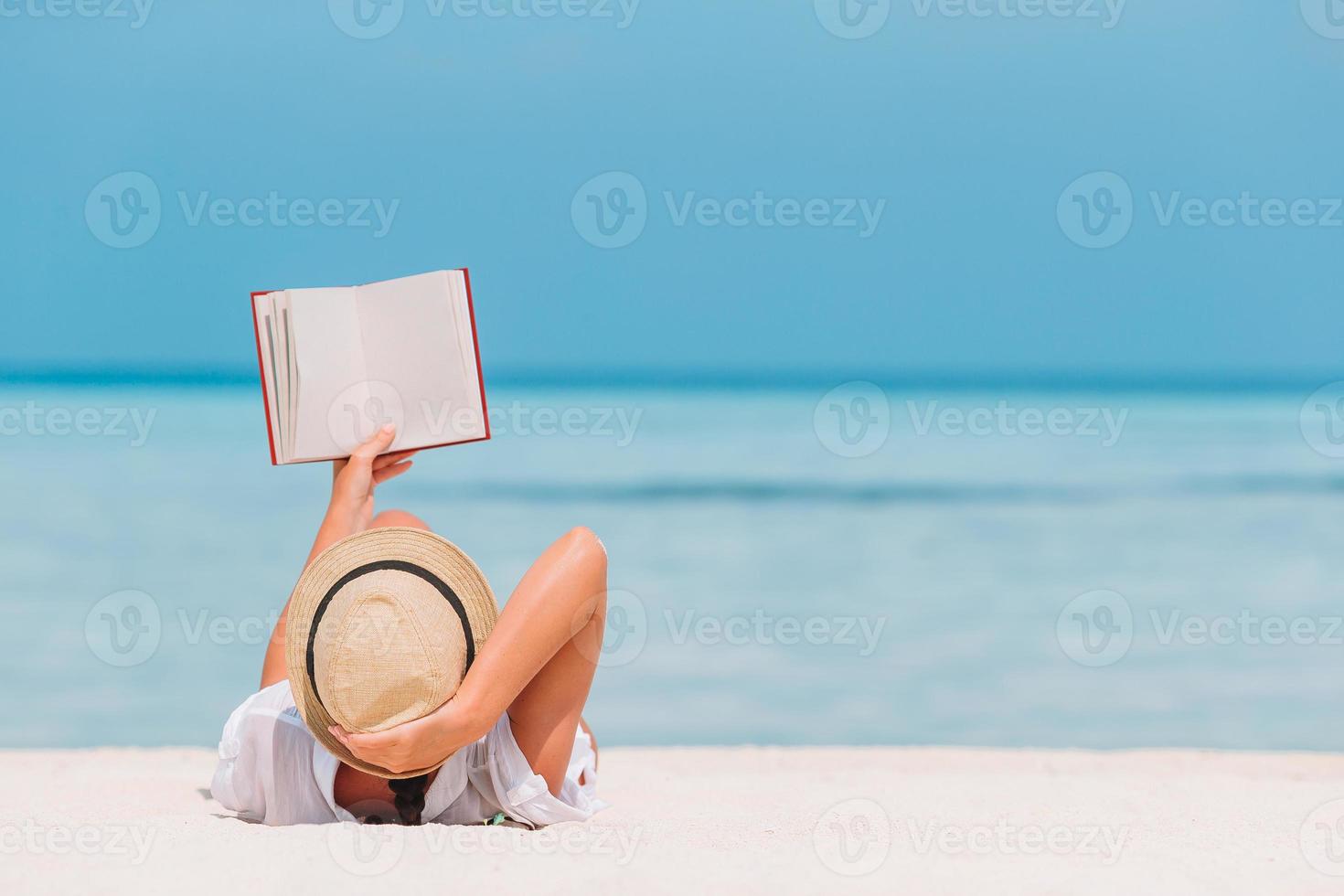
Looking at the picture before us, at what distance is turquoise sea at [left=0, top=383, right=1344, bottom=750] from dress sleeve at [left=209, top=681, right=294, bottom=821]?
1403mm

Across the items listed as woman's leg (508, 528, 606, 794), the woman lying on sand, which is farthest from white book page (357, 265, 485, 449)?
woman's leg (508, 528, 606, 794)

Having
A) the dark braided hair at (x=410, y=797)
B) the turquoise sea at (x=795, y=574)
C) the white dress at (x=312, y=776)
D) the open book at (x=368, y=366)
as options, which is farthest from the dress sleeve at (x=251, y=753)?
the turquoise sea at (x=795, y=574)

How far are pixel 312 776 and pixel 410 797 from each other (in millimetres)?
179

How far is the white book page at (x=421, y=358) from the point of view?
253cm

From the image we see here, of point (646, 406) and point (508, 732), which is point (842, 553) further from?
point (646, 406)

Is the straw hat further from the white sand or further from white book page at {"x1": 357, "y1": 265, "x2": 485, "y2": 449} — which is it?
white book page at {"x1": 357, "y1": 265, "x2": 485, "y2": 449}

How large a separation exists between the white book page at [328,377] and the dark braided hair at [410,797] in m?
0.66

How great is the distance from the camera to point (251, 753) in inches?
91.6

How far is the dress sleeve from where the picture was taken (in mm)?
2312

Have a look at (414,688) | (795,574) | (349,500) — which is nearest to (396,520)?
(349,500)

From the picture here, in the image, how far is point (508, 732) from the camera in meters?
2.32

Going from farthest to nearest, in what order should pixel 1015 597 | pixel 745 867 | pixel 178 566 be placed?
pixel 178 566 → pixel 1015 597 → pixel 745 867

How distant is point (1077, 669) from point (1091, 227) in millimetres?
10909

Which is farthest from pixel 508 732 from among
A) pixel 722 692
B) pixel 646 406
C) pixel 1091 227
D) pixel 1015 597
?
pixel 1091 227
